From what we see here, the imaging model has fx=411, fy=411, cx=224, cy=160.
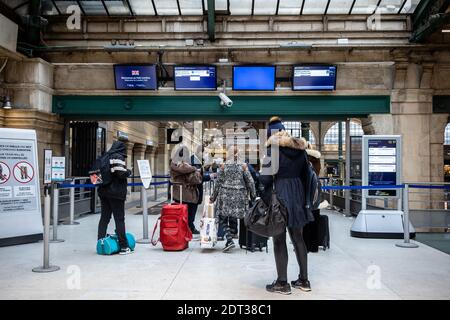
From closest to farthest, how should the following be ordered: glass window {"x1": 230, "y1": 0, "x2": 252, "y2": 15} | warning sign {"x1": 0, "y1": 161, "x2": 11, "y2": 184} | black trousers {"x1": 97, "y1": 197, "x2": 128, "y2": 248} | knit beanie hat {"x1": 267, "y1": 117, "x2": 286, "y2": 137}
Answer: knit beanie hat {"x1": 267, "y1": 117, "x2": 286, "y2": 137}
black trousers {"x1": 97, "y1": 197, "x2": 128, "y2": 248}
warning sign {"x1": 0, "y1": 161, "x2": 11, "y2": 184}
glass window {"x1": 230, "y1": 0, "x2": 252, "y2": 15}

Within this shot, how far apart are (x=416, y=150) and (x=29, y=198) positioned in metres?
9.45

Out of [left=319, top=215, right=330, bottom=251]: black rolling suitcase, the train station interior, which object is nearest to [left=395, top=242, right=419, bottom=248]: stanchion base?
[left=319, top=215, right=330, bottom=251]: black rolling suitcase

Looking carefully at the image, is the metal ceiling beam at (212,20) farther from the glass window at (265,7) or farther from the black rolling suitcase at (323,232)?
the black rolling suitcase at (323,232)

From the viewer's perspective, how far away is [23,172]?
302 inches

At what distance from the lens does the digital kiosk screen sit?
8.58m

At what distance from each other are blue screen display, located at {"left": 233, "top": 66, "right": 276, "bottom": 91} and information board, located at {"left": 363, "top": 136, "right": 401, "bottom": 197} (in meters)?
3.68

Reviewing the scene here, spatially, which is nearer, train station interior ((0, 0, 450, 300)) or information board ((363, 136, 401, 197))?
information board ((363, 136, 401, 197))

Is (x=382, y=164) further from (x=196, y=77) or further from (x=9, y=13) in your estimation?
(x=9, y=13)

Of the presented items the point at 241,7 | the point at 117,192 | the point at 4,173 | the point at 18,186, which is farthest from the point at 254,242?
the point at 241,7

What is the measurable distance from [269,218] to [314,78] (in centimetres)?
777

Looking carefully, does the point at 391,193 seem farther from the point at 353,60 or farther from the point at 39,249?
the point at 39,249

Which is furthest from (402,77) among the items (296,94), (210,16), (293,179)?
(293,179)

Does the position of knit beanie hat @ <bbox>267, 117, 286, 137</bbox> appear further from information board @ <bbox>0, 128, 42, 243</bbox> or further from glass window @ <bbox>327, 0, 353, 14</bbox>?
glass window @ <bbox>327, 0, 353, 14</bbox>

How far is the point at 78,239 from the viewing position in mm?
7957
